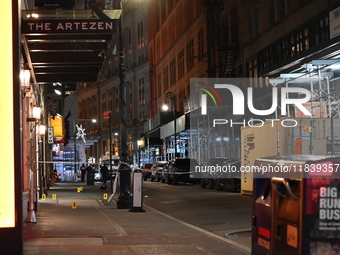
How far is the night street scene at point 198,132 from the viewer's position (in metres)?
6.28

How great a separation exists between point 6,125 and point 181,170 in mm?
39421

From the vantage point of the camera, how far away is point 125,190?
71.6 feet

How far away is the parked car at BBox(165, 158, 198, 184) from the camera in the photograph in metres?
44.4

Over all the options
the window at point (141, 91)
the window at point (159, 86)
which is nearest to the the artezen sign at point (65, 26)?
the window at point (159, 86)

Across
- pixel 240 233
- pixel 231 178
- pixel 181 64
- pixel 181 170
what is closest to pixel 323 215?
pixel 240 233

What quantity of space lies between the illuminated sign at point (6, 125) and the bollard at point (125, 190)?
53.8 feet

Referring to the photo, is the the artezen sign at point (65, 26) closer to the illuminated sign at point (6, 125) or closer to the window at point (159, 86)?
the illuminated sign at point (6, 125)

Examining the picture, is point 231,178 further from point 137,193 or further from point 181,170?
point 181,170

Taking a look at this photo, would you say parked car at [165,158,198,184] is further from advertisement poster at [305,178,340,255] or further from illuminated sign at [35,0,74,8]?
advertisement poster at [305,178,340,255]

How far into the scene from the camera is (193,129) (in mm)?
54469

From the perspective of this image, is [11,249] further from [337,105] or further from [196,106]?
[196,106]

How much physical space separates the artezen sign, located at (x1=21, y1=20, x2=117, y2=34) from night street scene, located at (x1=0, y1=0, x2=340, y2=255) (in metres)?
0.03

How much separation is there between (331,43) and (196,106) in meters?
31.1

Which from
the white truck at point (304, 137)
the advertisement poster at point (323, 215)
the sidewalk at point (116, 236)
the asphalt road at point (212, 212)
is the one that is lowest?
the asphalt road at point (212, 212)
